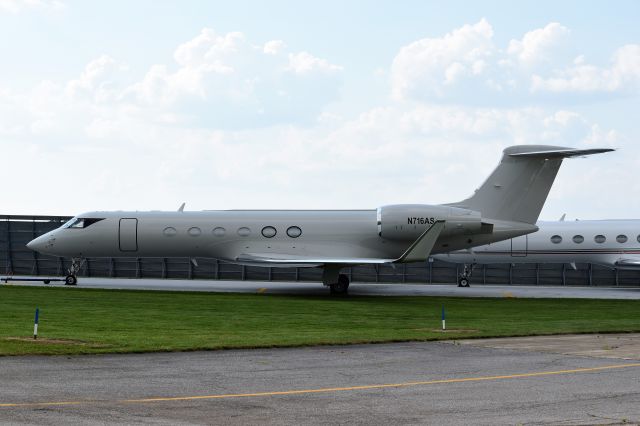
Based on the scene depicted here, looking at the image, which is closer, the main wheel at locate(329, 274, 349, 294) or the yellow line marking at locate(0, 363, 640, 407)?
the yellow line marking at locate(0, 363, 640, 407)

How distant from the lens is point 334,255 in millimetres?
37219

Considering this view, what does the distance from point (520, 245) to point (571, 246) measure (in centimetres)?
247

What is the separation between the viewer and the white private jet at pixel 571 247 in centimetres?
4347

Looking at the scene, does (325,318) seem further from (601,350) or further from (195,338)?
(601,350)

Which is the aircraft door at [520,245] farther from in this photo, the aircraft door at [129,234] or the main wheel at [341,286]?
the aircraft door at [129,234]

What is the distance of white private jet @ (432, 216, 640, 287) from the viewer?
43.5 m

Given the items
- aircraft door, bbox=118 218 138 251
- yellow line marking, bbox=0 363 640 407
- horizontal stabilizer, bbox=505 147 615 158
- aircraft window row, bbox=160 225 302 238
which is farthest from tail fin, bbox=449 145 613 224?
yellow line marking, bbox=0 363 640 407

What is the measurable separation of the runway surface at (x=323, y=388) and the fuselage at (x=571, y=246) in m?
27.1

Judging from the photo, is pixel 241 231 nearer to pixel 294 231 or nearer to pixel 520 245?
pixel 294 231


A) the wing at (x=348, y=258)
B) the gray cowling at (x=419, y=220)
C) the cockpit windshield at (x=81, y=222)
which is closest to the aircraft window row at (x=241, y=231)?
the wing at (x=348, y=258)

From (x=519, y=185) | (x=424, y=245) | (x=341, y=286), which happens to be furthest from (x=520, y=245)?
(x=424, y=245)

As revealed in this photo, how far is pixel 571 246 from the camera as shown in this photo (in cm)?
4369

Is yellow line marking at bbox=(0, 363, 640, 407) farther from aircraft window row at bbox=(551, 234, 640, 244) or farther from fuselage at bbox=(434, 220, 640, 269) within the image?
aircraft window row at bbox=(551, 234, 640, 244)

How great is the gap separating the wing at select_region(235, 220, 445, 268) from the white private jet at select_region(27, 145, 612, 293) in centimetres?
5
